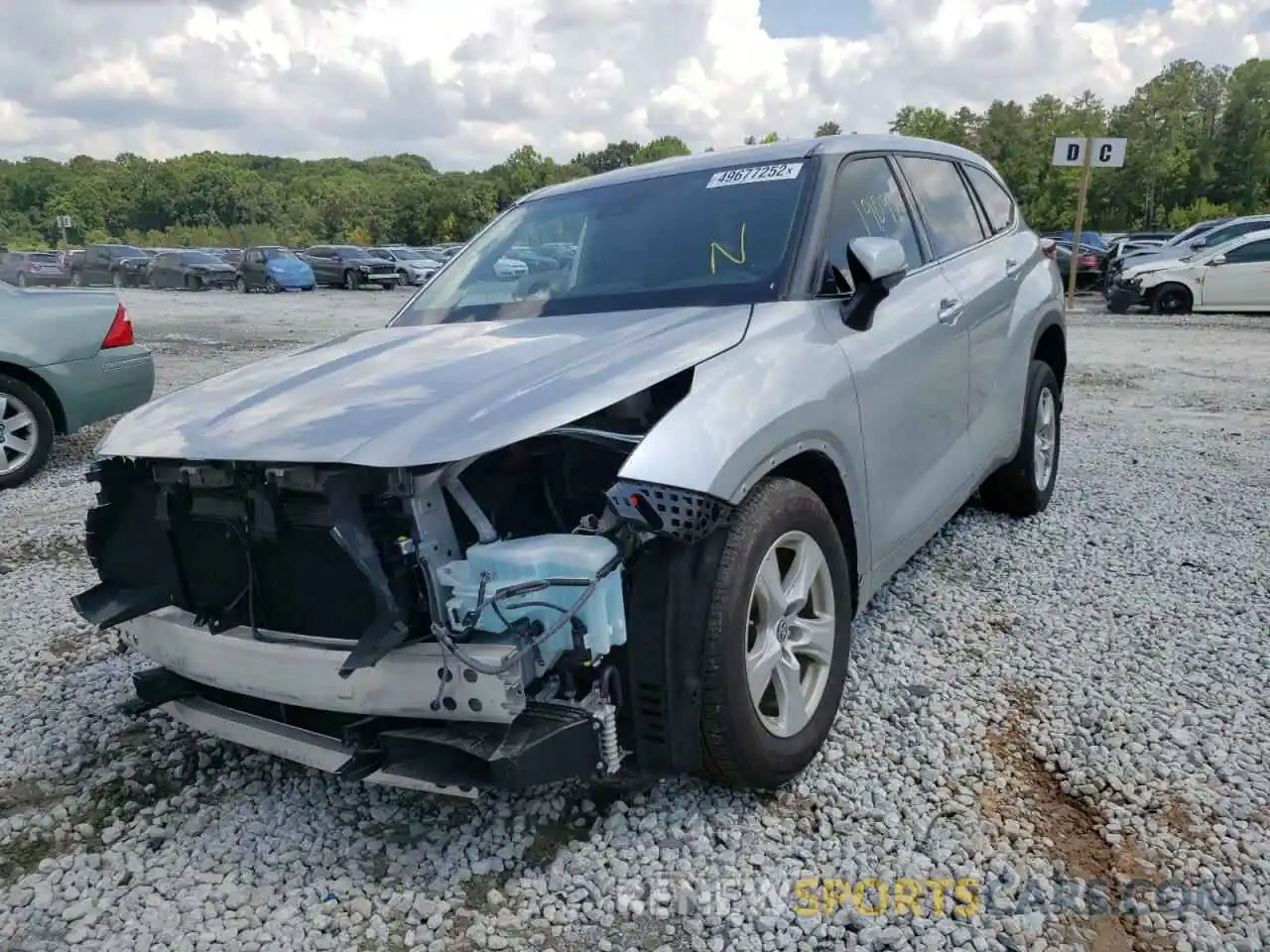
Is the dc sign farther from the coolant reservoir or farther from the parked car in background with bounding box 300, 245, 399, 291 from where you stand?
the parked car in background with bounding box 300, 245, 399, 291

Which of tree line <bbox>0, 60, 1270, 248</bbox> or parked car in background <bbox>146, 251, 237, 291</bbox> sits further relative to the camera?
tree line <bbox>0, 60, 1270, 248</bbox>

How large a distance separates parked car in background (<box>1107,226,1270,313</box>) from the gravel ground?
47.4ft

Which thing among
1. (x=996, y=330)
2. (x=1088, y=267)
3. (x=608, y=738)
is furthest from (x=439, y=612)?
(x=1088, y=267)

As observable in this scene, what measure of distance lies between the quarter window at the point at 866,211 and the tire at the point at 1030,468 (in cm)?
134

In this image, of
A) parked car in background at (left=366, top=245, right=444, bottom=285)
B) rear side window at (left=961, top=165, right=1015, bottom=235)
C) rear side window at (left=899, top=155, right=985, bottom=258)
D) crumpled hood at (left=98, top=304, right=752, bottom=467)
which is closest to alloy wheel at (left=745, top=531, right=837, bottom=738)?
crumpled hood at (left=98, top=304, right=752, bottom=467)

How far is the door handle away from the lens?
3668mm

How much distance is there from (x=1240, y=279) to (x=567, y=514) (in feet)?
56.5

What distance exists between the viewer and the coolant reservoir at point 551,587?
7.23 feet

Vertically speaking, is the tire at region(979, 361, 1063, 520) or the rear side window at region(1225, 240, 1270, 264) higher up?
the rear side window at region(1225, 240, 1270, 264)

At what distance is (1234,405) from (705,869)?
26.2 feet

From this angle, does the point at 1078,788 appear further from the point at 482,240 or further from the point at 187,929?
the point at 482,240

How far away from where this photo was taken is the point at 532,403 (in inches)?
91.1

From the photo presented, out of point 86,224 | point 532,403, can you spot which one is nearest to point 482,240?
point 532,403

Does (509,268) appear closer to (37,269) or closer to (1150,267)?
(1150,267)
